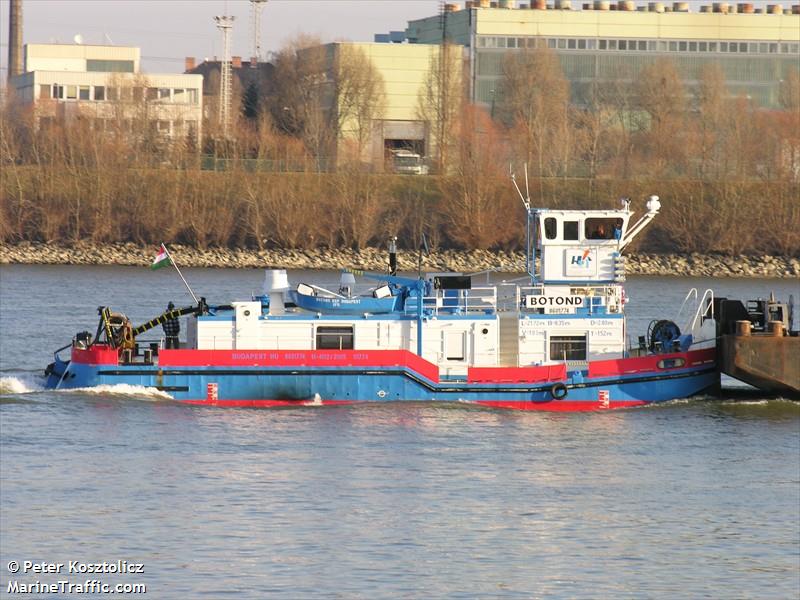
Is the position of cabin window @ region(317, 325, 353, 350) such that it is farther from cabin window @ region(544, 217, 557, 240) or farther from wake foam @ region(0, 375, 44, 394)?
wake foam @ region(0, 375, 44, 394)

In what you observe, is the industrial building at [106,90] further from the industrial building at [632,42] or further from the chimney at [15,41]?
the industrial building at [632,42]

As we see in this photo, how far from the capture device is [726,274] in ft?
262

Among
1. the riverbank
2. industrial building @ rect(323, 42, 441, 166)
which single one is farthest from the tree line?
industrial building @ rect(323, 42, 441, 166)

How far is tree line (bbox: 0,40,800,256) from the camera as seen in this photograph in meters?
84.6

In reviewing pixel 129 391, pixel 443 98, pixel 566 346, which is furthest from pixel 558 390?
pixel 443 98

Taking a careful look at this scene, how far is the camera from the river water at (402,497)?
72.3ft

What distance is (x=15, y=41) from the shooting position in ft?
440

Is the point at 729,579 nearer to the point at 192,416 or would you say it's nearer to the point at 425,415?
the point at 425,415

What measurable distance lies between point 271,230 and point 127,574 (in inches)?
2529

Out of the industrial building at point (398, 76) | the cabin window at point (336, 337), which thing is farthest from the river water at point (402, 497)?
the industrial building at point (398, 76)

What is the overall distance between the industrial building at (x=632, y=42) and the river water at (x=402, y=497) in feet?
236

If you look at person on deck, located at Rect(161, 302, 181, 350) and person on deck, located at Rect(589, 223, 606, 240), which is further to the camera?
person on deck, located at Rect(589, 223, 606, 240)

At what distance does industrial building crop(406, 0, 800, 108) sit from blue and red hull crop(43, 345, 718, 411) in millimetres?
73511

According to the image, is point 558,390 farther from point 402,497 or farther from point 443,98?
point 443,98
